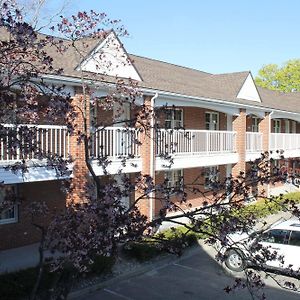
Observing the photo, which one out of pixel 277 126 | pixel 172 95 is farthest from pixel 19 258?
pixel 277 126

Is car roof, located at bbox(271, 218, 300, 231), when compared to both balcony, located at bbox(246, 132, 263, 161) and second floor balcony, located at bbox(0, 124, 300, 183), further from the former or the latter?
balcony, located at bbox(246, 132, 263, 161)

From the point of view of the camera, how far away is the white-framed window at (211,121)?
2228 cm

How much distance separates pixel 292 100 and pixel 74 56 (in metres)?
24.5

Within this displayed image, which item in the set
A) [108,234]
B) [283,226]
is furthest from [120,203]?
[283,226]

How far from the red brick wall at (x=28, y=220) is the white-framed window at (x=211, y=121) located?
9929mm

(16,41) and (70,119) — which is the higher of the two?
(16,41)

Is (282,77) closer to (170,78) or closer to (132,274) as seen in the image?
(170,78)

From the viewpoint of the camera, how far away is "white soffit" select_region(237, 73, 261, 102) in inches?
902

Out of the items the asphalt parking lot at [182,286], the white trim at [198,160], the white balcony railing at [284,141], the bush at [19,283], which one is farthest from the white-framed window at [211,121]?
the bush at [19,283]

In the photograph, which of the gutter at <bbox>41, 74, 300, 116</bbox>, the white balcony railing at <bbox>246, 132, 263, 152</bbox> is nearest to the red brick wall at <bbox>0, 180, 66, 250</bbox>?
the gutter at <bbox>41, 74, 300, 116</bbox>

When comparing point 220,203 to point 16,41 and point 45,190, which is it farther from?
point 45,190

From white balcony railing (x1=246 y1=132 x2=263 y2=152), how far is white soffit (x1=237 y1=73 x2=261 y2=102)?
6.52ft

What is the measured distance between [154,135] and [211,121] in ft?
53.0

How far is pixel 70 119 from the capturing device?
5027 millimetres
